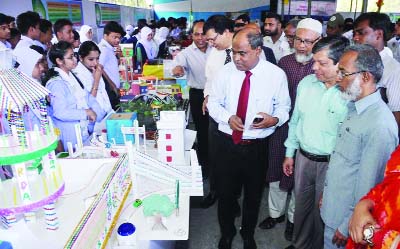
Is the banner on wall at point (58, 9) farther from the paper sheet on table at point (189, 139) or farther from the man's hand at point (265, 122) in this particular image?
the man's hand at point (265, 122)

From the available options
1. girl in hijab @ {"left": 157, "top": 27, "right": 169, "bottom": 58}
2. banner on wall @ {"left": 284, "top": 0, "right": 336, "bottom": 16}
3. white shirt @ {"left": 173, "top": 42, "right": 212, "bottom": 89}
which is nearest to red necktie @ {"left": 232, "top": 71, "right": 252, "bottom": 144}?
white shirt @ {"left": 173, "top": 42, "right": 212, "bottom": 89}

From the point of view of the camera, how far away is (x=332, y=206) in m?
1.61

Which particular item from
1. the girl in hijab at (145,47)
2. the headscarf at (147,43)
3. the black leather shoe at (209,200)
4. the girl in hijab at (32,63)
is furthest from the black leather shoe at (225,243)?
the headscarf at (147,43)

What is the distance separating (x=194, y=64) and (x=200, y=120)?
1.93ft

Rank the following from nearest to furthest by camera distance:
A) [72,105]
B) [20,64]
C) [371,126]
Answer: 1. [371,126]
2. [72,105]
3. [20,64]

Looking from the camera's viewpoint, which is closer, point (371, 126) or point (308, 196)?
point (371, 126)

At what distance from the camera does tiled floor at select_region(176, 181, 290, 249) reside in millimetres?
2494

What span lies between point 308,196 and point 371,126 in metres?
0.83

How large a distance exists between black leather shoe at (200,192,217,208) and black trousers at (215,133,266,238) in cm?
63

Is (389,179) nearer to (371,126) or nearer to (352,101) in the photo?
(371,126)

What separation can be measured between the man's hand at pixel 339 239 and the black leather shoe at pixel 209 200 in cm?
153

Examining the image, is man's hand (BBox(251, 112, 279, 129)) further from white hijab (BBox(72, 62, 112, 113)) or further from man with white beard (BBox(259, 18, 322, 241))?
white hijab (BBox(72, 62, 112, 113))

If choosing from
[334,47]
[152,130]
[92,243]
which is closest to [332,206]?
[334,47]

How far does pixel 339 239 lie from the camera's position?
1534 mm
